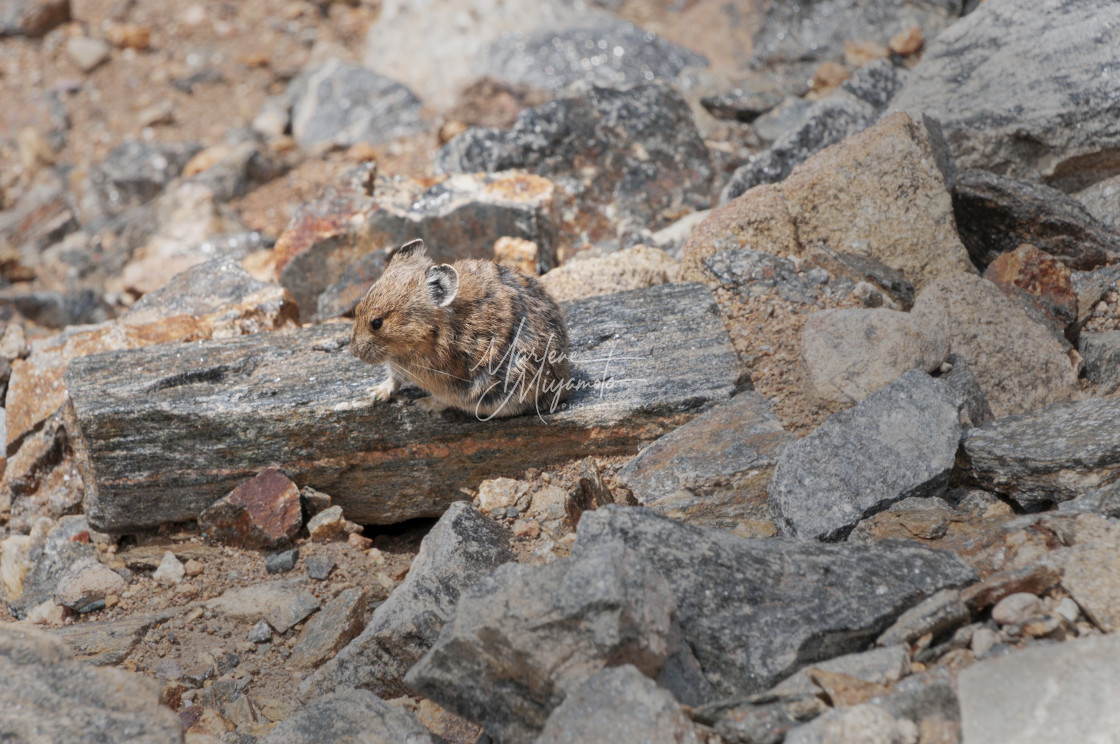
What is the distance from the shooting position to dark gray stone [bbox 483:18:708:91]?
12289 millimetres

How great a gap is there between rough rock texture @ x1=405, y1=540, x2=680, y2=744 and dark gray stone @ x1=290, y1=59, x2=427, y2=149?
10.1 meters

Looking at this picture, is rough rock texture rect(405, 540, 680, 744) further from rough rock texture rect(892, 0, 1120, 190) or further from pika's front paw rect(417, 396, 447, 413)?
rough rock texture rect(892, 0, 1120, 190)

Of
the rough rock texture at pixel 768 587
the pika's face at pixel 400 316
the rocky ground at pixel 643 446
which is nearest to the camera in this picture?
the rocky ground at pixel 643 446

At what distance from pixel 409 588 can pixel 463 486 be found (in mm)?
1549

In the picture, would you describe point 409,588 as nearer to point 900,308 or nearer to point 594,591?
point 594,591

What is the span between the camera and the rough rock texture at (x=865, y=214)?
254 inches

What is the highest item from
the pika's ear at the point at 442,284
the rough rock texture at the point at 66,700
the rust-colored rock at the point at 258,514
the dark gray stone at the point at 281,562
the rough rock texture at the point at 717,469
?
the pika's ear at the point at 442,284

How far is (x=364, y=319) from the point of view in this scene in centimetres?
519

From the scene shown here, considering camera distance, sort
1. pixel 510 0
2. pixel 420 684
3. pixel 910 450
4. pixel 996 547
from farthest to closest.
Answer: pixel 510 0
pixel 910 450
pixel 996 547
pixel 420 684

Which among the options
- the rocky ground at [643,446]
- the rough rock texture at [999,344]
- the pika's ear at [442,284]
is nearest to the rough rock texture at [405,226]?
the rocky ground at [643,446]

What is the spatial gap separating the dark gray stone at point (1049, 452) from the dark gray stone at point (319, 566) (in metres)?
3.71

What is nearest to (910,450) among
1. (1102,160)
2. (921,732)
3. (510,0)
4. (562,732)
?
(921,732)

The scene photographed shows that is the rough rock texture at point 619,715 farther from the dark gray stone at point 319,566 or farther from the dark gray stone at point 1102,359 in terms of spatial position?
the dark gray stone at point 1102,359

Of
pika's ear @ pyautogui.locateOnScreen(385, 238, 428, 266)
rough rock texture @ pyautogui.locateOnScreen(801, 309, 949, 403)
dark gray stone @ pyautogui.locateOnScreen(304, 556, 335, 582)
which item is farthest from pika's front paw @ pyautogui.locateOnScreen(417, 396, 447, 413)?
rough rock texture @ pyautogui.locateOnScreen(801, 309, 949, 403)
